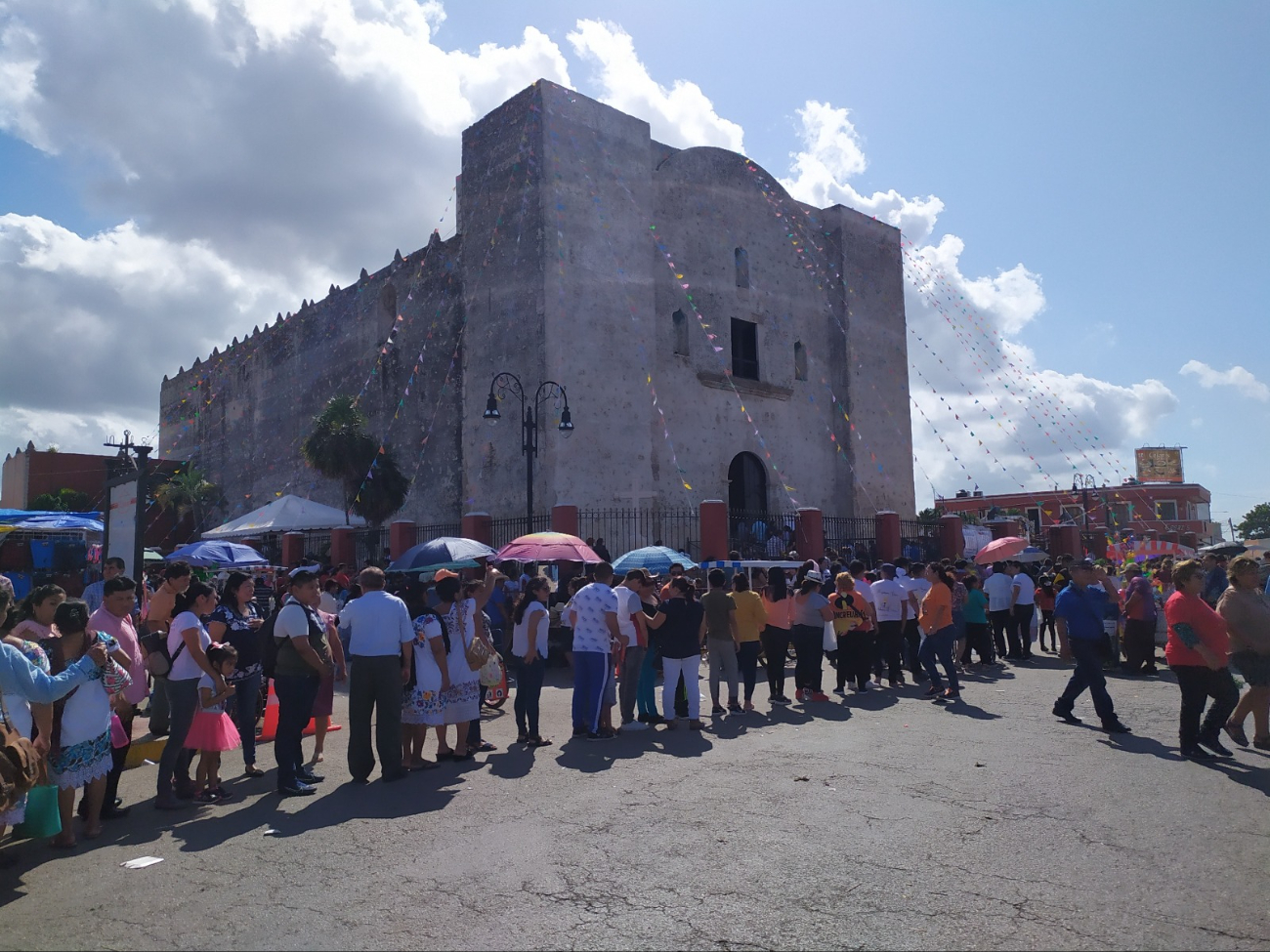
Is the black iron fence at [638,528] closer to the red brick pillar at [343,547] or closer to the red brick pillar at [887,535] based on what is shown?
the red brick pillar at [887,535]

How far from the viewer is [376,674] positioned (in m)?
6.61

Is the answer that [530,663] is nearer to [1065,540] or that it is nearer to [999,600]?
[999,600]

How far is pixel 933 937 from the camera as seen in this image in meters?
3.69

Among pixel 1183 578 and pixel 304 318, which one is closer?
pixel 1183 578

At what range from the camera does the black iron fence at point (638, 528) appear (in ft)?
74.3

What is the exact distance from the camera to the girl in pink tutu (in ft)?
20.4

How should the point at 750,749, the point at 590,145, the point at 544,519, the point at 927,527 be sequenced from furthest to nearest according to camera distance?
the point at 927,527 < the point at 590,145 < the point at 544,519 < the point at 750,749

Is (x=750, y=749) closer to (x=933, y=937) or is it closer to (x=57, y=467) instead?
(x=933, y=937)

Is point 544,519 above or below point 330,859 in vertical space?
above

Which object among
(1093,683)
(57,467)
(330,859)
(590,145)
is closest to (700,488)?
(590,145)

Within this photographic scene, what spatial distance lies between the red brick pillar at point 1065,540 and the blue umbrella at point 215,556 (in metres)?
23.0

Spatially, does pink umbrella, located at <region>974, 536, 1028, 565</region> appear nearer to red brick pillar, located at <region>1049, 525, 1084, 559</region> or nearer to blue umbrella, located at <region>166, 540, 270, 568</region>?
red brick pillar, located at <region>1049, 525, 1084, 559</region>

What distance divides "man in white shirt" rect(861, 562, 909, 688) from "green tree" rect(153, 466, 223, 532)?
38444mm

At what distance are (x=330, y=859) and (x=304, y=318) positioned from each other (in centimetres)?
3657
